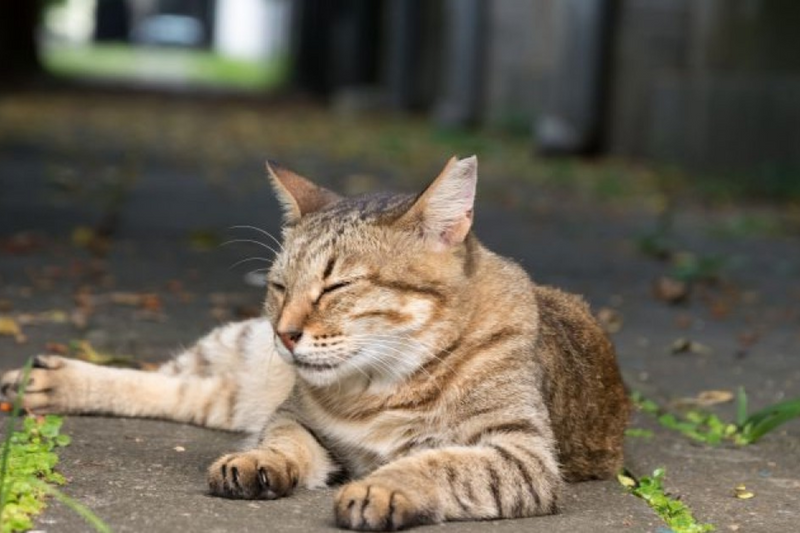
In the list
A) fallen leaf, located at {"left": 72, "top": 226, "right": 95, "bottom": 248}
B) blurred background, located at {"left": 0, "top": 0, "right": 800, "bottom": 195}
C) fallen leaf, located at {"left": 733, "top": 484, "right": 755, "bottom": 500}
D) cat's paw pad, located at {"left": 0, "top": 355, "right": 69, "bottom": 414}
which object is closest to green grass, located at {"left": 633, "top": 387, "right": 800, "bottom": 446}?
fallen leaf, located at {"left": 733, "top": 484, "right": 755, "bottom": 500}

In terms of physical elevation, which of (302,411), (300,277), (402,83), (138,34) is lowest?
(138,34)

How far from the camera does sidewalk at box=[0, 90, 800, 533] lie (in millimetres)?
3650

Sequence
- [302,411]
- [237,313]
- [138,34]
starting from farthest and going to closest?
[138,34], [237,313], [302,411]

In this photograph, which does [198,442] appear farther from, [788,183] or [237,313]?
[788,183]

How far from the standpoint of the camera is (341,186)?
11617 mm

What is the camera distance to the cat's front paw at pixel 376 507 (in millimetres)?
3336

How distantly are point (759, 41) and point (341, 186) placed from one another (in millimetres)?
4216

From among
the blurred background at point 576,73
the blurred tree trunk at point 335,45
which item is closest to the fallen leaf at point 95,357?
the blurred background at point 576,73

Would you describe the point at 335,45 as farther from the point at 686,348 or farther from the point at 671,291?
the point at 686,348

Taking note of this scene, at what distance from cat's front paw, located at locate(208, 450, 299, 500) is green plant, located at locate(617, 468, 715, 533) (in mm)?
968

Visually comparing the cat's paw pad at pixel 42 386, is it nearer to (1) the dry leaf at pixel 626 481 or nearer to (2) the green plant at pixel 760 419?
(1) the dry leaf at pixel 626 481

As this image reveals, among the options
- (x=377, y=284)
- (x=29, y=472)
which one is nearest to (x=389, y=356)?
(x=377, y=284)

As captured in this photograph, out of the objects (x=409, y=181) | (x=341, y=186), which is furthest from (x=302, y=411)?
(x=409, y=181)

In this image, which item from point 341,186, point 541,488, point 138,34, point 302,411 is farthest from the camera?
point 138,34
